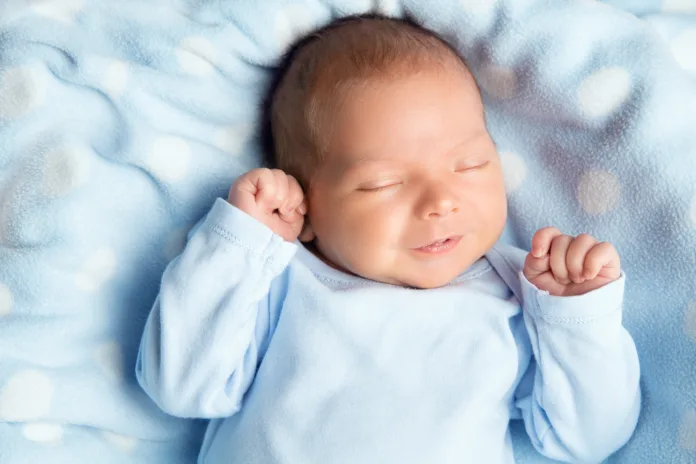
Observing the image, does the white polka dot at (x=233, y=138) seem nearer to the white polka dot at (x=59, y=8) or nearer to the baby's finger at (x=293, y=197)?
the baby's finger at (x=293, y=197)

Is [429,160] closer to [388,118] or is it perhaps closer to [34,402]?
[388,118]

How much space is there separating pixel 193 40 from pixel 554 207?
0.70 metres

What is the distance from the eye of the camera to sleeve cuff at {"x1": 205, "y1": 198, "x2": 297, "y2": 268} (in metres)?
1.30

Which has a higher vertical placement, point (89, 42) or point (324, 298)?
point (89, 42)

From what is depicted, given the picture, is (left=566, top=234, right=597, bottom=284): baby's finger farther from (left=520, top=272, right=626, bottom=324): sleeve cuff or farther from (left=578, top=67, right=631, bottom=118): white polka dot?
(left=578, top=67, right=631, bottom=118): white polka dot

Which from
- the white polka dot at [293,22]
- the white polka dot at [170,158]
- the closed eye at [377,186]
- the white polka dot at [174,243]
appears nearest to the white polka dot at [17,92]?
the white polka dot at [170,158]

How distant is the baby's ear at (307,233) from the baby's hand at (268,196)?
2.1 inches

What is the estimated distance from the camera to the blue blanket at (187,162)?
4.47ft

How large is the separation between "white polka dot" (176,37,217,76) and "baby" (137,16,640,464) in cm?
21

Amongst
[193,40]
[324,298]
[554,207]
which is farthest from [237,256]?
[554,207]

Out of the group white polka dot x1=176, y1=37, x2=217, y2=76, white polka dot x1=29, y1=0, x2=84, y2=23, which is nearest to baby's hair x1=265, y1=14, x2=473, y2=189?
white polka dot x1=176, y1=37, x2=217, y2=76

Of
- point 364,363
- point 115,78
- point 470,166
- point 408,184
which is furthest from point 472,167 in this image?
point 115,78

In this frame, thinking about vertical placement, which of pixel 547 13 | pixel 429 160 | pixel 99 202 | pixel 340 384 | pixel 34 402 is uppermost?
pixel 547 13

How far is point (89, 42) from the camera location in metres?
1.42
